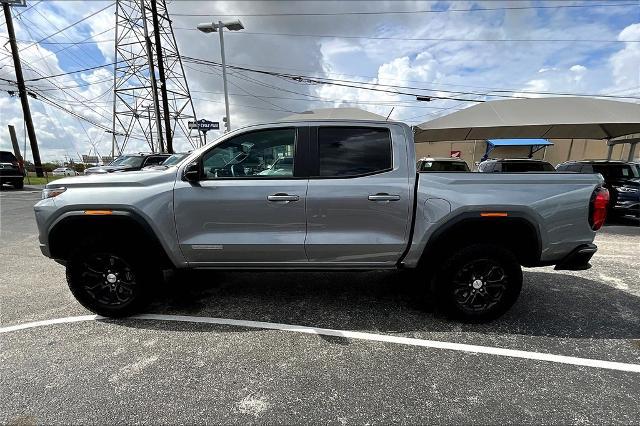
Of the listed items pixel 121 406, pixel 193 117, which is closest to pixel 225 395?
pixel 121 406

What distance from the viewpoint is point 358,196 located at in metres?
3.10

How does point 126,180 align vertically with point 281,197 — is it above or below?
above

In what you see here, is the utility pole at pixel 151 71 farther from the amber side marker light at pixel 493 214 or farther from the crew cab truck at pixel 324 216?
the amber side marker light at pixel 493 214

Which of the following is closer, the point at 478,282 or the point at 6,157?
the point at 478,282

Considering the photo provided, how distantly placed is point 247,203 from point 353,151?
115 centimetres

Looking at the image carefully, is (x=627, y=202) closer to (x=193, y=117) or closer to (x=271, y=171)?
(x=271, y=171)

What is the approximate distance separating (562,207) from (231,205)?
10.2 ft

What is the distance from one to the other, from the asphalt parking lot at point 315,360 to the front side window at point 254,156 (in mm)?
1507

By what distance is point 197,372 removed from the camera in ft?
8.55

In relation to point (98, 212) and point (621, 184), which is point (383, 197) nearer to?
point (98, 212)

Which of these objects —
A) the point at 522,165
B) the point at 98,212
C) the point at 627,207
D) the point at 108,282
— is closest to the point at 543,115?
the point at 522,165

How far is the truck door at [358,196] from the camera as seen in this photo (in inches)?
123

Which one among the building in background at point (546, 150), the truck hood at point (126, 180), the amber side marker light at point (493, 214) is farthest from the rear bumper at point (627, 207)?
the building in background at point (546, 150)

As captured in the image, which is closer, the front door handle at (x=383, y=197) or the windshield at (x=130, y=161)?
the front door handle at (x=383, y=197)
